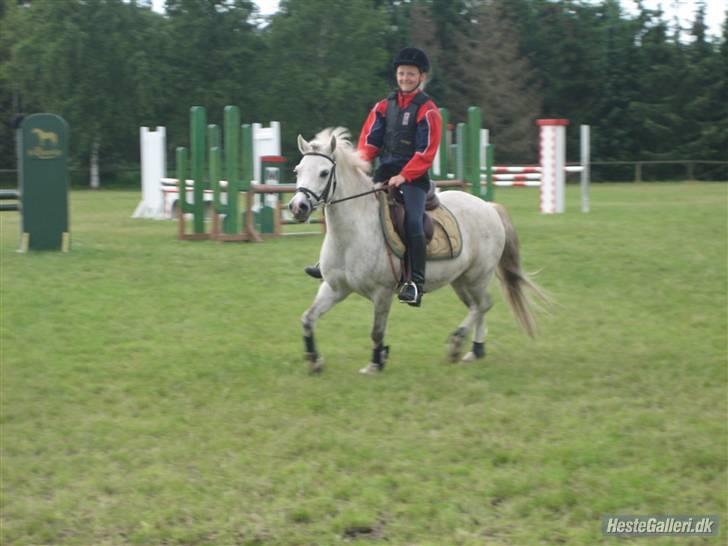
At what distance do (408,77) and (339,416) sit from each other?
2460 mm

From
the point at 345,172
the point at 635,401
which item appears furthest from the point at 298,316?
the point at 635,401

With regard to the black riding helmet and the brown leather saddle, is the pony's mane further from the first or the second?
the black riding helmet

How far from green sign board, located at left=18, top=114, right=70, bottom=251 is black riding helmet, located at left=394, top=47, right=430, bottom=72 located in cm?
737

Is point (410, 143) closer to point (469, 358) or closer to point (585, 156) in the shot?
point (469, 358)

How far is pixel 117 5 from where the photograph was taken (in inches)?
1735

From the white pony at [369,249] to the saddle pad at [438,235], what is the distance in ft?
0.18

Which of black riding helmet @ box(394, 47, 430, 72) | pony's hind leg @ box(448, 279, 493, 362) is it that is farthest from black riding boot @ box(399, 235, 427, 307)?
black riding helmet @ box(394, 47, 430, 72)

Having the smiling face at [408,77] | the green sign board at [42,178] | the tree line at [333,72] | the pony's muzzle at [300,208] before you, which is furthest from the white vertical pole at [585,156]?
the tree line at [333,72]

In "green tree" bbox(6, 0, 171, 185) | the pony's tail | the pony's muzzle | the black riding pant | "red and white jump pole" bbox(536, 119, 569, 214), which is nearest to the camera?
the pony's muzzle

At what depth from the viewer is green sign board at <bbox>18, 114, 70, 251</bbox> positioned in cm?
1346

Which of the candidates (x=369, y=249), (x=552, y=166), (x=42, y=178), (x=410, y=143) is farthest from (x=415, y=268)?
(x=552, y=166)

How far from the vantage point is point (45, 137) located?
13.5 metres

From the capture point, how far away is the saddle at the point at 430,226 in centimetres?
766

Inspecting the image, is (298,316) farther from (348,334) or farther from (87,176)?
(87,176)
